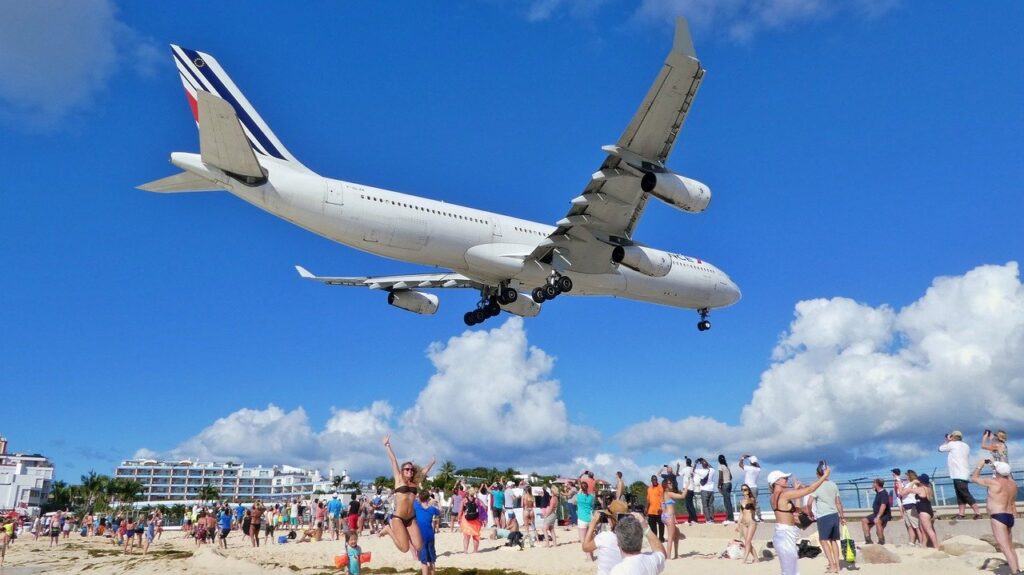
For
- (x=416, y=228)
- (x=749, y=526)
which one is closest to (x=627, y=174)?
(x=416, y=228)

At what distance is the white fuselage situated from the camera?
2058cm

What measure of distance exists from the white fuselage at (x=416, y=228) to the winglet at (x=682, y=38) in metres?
8.09

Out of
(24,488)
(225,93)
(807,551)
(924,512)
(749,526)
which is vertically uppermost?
(225,93)

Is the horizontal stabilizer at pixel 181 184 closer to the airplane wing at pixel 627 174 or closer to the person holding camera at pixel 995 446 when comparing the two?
the airplane wing at pixel 627 174

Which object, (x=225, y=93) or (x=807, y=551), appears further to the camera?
(x=225, y=93)

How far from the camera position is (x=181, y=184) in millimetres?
20547

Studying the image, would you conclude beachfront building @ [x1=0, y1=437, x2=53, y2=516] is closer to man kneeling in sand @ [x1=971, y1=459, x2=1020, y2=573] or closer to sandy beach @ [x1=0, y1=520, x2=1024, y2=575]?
sandy beach @ [x1=0, y1=520, x2=1024, y2=575]

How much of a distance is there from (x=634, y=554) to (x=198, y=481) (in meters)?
214

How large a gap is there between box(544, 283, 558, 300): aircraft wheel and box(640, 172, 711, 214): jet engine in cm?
489

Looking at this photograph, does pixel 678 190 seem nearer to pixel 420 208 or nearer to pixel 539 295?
pixel 539 295

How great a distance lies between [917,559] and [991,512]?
2812 mm

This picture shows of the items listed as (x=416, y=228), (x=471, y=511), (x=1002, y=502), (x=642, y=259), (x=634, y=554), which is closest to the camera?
(x=634, y=554)

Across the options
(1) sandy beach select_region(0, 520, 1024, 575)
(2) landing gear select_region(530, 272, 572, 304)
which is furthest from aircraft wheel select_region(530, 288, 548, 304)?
(1) sandy beach select_region(0, 520, 1024, 575)

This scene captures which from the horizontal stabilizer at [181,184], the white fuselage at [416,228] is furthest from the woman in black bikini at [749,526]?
the horizontal stabilizer at [181,184]
